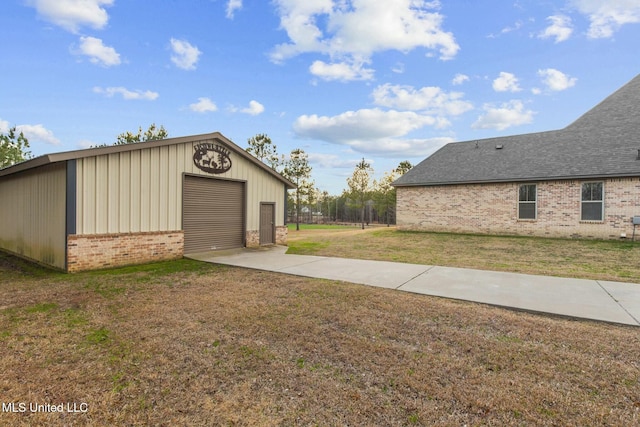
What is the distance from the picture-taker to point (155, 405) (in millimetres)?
2318

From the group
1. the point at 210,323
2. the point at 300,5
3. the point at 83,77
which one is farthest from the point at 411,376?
the point at 83,77

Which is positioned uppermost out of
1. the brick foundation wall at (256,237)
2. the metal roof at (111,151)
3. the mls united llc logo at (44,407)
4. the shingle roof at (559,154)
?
the shingle roof at (559,154)

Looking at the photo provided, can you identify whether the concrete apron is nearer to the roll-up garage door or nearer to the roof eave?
the roll-up garage door

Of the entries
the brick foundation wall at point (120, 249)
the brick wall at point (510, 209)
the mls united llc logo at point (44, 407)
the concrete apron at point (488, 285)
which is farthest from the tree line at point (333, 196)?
the mls united llc logo at point (44, 407)

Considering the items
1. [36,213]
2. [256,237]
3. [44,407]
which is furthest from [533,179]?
[36,213]

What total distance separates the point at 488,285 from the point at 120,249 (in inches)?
349

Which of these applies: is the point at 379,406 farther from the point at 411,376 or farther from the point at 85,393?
the point at 85,393

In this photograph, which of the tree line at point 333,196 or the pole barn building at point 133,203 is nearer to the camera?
the pole barn building at point 133,203

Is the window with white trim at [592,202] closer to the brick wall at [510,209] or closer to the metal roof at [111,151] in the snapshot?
the brick wall at [510,209]

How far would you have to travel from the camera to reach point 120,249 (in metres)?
8.09

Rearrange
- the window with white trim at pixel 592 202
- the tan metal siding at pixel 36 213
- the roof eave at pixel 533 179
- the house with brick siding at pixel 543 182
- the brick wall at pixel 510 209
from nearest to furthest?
the tan metal siding at pixel 36 213, the roof eave at pixel 533 179, the brick wall at pixel 510 209, the house with brick siding at pixel 543 182, the window with white trim at pixel 592 202

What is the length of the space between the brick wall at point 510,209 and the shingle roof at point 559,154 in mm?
512

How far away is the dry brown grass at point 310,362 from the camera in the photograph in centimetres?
224

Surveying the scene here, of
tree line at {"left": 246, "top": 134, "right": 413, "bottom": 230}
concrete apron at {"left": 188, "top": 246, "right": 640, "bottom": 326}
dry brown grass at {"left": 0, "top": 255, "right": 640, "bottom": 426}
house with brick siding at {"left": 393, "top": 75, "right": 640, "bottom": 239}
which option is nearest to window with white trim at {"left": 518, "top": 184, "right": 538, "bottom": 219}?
house with brick siding at {"left": 393, "top": 75, "right": 640, "bottom": 239}
